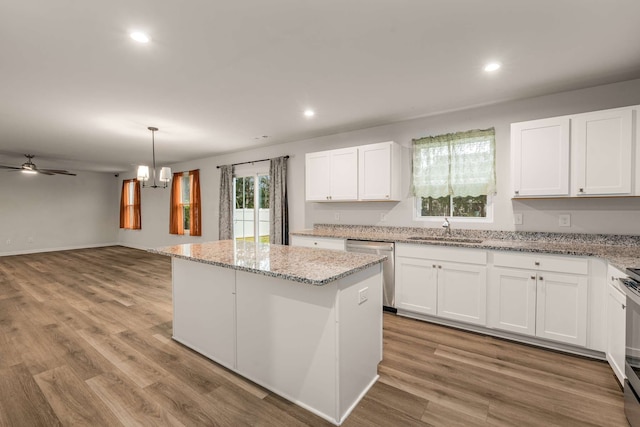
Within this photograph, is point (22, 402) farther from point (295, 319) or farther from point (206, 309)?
point (295, 319)

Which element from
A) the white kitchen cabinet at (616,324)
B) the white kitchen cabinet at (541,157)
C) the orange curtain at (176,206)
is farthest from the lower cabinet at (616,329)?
the orange curtain at (176,206)

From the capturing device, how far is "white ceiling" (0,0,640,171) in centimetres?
177

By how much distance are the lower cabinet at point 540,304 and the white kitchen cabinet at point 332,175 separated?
200 centimetres

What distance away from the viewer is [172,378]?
2.17 metres

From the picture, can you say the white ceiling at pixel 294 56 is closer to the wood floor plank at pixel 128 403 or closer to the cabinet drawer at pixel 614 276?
the cabinet drawer at pixel 614 276

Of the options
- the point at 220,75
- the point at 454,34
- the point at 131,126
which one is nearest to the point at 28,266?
the point at 131,126

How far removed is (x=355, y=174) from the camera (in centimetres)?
400

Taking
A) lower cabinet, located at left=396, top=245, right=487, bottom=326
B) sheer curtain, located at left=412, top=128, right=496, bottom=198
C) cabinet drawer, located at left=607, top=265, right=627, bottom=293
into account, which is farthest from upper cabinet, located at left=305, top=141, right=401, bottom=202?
cabinet drawer, located at left=607, top=265, right=627, bottom=293

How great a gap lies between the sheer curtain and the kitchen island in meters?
1.94

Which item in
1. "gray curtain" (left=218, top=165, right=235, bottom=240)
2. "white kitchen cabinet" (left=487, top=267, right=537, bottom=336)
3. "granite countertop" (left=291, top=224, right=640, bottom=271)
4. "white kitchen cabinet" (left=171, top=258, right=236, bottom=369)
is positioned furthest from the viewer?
"gray curtain" (left=218, top=165, right=235, bottom=240)

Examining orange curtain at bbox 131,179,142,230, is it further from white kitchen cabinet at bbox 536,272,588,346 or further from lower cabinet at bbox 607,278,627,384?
lower cabinet at bbox 607,278,627,384

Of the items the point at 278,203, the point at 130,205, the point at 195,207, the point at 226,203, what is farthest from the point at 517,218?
the point at 130,205

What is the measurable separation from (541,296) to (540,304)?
73mm

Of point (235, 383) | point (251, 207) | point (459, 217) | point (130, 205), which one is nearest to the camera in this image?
point (235, 383)
